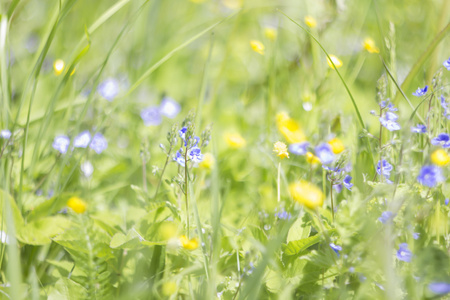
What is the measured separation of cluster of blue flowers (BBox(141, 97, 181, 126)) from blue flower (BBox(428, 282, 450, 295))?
1605mm

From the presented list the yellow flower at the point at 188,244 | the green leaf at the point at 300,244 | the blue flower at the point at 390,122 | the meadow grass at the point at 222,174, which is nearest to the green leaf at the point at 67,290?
the meadow grass at the point at 222,174

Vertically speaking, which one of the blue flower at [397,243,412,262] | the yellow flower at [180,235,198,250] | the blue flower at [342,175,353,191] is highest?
the yellow flower at [180,235,198,250]

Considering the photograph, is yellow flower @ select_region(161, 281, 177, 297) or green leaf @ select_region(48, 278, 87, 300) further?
green leaf @ select_region(48, 278, 87, 300)

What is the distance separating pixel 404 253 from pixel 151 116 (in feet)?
5.30

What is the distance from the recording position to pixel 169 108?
2674mm

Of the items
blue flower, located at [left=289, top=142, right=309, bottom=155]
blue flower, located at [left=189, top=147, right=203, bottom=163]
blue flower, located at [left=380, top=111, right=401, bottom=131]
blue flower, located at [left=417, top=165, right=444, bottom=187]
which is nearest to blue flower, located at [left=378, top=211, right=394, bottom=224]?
blue flower, located at [left=417, top=165, right=444, bottom=187]

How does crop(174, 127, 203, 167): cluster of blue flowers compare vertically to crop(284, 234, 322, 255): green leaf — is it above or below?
above

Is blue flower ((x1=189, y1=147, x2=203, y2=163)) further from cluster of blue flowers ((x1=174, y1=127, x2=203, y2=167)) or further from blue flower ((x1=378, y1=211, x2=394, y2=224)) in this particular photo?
blue flower ((x1=378, y1=211, x2=394, y2=224))

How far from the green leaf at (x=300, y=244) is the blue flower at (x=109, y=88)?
5.13ft

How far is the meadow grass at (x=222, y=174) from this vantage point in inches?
51.1

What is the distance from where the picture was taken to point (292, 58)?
3285 mm

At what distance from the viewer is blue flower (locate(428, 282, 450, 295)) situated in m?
1.19

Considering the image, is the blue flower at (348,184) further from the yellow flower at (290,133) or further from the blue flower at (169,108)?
the blue flower at (169,108)

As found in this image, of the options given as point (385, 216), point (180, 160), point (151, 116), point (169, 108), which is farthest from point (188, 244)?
point (169, 108)
